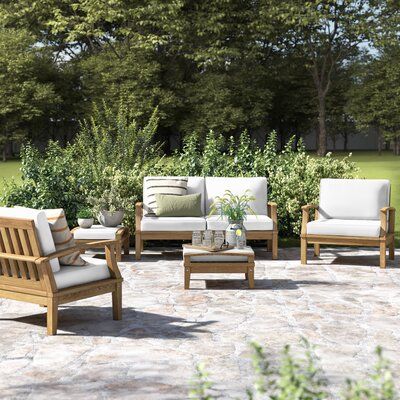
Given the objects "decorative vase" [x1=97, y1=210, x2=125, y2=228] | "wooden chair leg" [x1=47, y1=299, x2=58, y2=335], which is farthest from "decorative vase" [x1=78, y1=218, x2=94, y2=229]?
"wooden chair leg" [x1=47, y1=299, x2=58, y2=335]

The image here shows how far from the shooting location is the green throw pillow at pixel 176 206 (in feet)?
30.9

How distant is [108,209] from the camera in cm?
953

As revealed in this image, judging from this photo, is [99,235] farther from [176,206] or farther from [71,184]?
[71,184]

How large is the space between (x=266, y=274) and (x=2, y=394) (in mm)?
4440

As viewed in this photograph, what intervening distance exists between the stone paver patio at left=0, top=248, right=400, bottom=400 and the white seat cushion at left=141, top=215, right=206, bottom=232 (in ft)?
3.03

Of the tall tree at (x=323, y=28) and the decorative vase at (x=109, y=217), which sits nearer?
the decorative vase at (x=109, y=217)

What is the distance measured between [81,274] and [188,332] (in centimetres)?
94

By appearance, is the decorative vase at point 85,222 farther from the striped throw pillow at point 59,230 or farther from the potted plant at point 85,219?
the striped throw pillow at point 59,230

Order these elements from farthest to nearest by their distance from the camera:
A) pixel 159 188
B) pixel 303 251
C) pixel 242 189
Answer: pixel 242 189 < pixel 159 188 < pixel 303 251

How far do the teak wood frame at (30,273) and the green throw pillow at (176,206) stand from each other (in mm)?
3638

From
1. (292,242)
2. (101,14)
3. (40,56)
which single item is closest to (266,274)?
A: (292,242)

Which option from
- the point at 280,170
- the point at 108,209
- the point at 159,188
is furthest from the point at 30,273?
the point at 280,170

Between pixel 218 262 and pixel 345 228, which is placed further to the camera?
pixel 345 228

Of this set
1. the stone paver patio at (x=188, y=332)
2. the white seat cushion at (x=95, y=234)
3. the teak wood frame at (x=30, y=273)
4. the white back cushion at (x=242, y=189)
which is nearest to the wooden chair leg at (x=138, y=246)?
the white seat cushion at (x=95, y=234)
